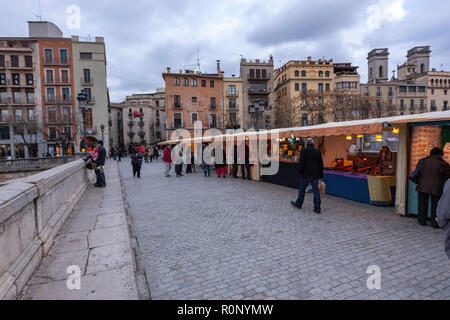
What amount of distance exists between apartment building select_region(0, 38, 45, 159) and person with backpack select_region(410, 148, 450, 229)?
41.7m

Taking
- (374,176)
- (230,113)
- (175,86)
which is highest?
(175,86)

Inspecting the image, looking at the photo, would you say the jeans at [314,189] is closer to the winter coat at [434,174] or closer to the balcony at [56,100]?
the winter coat at [434,174]

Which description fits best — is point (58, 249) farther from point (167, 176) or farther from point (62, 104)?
point (62, 104)

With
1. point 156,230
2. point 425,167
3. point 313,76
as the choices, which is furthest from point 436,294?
point 313,76

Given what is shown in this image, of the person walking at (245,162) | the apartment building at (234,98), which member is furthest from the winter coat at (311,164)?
the apartment building at (234,98)

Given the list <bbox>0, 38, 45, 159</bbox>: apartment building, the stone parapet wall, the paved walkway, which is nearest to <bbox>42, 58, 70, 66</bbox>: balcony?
<bbox>0, 38, 45, 159</bbox>: apartment building

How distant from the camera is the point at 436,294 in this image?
110 inches

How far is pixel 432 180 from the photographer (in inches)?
198

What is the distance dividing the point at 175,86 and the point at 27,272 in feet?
128

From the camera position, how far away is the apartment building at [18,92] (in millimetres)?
34875

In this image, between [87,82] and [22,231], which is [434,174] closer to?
[22,231]

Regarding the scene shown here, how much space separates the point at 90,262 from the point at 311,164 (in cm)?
499

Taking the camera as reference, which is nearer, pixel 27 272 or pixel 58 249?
pixel 27 272

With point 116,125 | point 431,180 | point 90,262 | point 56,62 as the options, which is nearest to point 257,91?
point 56,62
